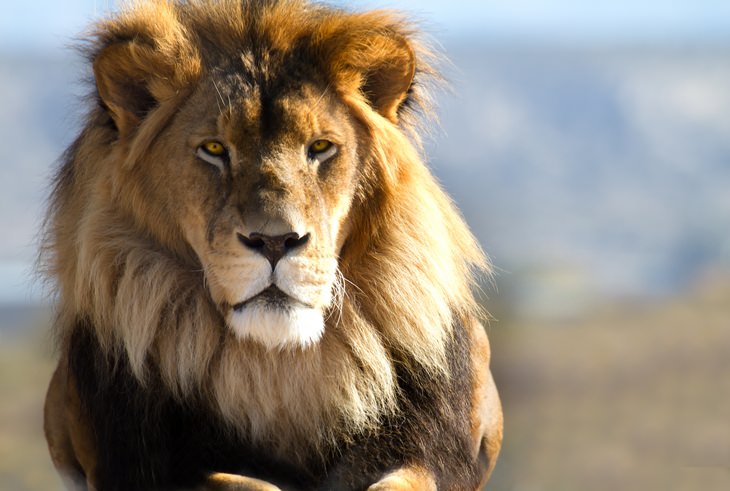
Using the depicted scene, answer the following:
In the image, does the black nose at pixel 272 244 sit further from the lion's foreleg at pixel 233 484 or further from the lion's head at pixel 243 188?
the lion's foreleg at pixel 233 484

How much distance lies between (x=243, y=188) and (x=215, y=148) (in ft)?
0.51

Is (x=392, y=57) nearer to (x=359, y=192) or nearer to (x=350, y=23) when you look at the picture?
(x=350, y=23)

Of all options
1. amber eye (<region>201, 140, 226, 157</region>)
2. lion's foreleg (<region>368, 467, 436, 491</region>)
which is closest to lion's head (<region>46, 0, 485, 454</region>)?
amber eye (<region>201, 140, 226, 157</region>)

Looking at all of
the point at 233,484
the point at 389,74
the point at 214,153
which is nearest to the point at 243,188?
the point at 214,153

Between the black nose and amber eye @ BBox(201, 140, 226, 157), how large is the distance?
26 centimetres

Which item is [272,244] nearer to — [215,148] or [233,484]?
[215,148]

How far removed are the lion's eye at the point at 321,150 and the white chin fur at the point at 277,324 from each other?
14.8 inches

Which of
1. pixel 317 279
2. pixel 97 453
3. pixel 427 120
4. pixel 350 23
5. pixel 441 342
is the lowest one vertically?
pixel 97 453

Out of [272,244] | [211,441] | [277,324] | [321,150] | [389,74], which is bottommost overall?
[211,441]

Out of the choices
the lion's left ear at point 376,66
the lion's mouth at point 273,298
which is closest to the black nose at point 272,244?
the lion's mouth at point 273,298

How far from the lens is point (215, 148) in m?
2.94

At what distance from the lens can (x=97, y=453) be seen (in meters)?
3.23

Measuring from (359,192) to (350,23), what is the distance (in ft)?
1.42

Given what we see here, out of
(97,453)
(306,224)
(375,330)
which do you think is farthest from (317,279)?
(97,453)
